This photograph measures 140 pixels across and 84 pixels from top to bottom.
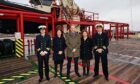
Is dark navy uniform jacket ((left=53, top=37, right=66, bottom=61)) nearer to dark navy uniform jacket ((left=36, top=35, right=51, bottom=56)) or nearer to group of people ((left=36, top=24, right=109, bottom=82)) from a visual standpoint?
group of people ((left=36, top=24, right=109, bottom=82))

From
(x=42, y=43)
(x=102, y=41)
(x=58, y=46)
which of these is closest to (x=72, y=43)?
(x=58, y=46)

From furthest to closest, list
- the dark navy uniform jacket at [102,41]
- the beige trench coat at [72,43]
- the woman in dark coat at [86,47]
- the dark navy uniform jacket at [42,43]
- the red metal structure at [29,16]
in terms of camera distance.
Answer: the red metal structure at [29,16]
the woman in dark coat at [86,47]
the beige trench coat at [72,43]
the dark navy uniform jacket at [102,41]
the dark navy uniform jacket at [42,43]

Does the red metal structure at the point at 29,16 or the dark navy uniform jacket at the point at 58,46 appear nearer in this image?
the dark navy uniform jacket at the point at 58,46

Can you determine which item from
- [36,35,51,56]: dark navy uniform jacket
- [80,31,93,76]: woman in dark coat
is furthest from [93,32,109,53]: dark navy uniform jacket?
[36,35,51,56]: dark navy uniform jacket

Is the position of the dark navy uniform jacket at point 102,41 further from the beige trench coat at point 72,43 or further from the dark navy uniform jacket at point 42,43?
the dark navy uniform jacket at point 42,43

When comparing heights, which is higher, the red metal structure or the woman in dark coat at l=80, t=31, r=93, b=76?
the red metal structure

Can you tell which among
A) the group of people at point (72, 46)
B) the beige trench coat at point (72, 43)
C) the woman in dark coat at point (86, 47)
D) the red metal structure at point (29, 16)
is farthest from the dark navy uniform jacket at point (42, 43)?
the red metal structure at point (29, 16)

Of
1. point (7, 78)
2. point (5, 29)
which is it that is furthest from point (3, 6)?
point (7, 78)

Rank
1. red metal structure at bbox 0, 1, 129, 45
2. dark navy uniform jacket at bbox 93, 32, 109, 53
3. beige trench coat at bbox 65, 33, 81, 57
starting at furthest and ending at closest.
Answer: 1. red metal structure at bbox 0, 1, 129, 45
2. beige trench coat at bbox 65, 33, 81, 57
3. dark navy uniform jacket at bbox 93, 32, 109, 53

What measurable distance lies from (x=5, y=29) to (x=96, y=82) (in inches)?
659

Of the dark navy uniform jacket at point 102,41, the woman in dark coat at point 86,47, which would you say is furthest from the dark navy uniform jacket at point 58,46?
the dark navy uniform jacket at point 102,41

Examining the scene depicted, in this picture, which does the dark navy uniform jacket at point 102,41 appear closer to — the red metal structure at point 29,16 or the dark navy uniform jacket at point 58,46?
the dark navy uniform jacket at point 58,46

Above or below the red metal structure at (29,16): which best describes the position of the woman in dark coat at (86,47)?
below

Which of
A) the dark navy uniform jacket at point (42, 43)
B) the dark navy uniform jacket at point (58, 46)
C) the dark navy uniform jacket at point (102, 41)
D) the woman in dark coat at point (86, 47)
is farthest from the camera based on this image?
the woman in dark coat at point (86, 47)
